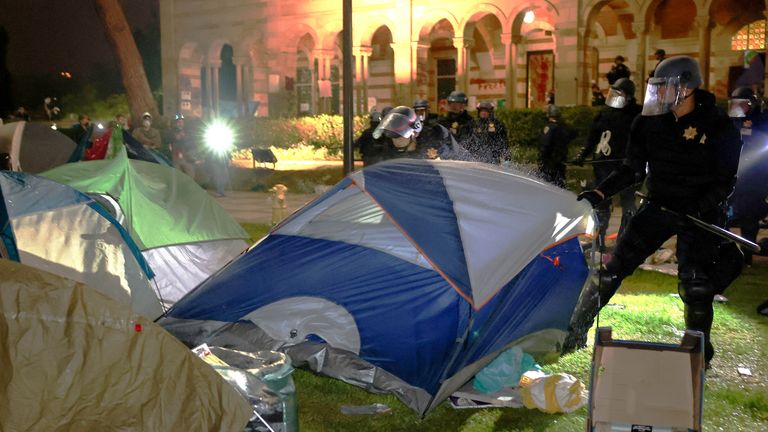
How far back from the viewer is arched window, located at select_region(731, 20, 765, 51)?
20.1 m

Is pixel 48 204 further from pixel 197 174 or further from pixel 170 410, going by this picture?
pixel 197 174

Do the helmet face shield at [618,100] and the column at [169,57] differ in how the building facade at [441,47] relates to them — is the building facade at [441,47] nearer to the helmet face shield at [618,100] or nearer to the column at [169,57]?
the column at [169,57]

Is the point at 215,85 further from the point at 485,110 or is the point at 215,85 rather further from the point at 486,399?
the point at 486,399

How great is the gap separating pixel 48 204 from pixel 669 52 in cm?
1874

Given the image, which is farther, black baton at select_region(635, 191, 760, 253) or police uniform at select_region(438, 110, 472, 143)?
police uniform at select_region(438, 110, 472, 143)

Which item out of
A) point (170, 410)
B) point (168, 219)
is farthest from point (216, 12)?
point (170, 410)

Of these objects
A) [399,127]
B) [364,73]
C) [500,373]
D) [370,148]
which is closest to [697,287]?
[500,373]

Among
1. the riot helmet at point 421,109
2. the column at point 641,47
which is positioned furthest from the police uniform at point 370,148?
the column at point 641,47

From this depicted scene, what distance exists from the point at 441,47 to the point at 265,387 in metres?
23.4

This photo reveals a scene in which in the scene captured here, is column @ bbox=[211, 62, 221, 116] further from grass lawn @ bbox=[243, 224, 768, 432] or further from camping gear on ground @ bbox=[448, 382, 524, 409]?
camping gear on ground @ bbox=[448, 382, 524, 409]

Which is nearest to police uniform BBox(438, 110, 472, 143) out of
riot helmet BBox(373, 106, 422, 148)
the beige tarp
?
riot helmet BBox(373, 106, 422, 148)

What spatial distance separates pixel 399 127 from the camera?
811 cm

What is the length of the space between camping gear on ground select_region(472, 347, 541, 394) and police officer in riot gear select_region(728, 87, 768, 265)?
4321 millimetres

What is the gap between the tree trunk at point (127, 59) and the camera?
24125mm
